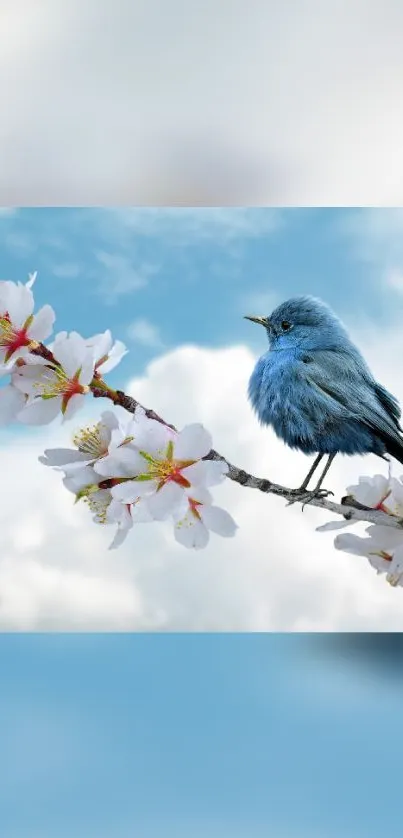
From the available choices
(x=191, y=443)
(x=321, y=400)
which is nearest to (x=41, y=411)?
(x=191, y=443)

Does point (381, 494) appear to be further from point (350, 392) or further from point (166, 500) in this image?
point (350, 392)

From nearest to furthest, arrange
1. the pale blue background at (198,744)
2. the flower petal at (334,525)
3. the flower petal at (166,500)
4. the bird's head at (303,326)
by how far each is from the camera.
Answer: the flower petal at (166,500) → the flower petal at (334,525) → the pale blue background at (198,744) → the bird's head at (303,326)

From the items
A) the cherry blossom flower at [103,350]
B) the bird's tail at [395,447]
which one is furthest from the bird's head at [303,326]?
the cherry blossom flower at [103,350]

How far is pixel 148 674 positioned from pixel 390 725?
0.83 metres

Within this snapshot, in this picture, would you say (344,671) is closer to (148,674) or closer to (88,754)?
(148,674)

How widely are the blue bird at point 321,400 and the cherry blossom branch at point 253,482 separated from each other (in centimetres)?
130

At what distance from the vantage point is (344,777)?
175 centimetres

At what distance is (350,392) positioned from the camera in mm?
2357

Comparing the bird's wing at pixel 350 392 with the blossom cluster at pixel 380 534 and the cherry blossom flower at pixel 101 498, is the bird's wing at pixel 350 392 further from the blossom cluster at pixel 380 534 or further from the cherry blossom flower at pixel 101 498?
the cherry blossom flower at pixel 101 498

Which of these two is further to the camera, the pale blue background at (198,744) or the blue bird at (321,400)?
the blue bird at (321,400)

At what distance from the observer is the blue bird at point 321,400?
2254mm

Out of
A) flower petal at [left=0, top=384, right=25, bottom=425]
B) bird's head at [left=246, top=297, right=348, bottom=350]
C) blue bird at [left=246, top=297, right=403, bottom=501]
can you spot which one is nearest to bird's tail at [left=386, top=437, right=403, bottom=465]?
blue bird at [left=246, top=297, right=403, bottom=501]

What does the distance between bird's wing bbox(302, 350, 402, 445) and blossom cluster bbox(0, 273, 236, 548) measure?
1.61m
